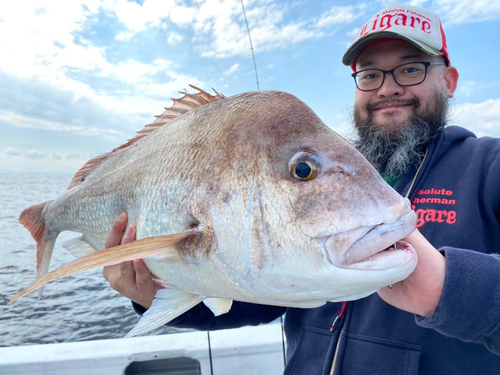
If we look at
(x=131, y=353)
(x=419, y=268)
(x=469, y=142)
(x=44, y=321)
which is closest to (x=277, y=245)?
(x=419, y=268)

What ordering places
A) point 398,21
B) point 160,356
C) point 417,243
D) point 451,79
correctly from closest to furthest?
point 417,243 < point 398,21 < point 451,79 < point 160,356

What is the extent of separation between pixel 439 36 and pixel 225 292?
2180mm

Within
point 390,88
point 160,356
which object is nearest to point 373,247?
point 390,88

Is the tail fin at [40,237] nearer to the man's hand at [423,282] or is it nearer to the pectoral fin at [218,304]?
the pectoral fin at [218,304]

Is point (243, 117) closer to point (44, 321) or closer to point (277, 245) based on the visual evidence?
point (277, 245)

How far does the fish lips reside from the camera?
0.84 metres

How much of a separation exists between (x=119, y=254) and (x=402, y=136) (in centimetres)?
193

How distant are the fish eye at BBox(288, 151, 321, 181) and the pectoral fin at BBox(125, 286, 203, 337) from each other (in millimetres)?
654

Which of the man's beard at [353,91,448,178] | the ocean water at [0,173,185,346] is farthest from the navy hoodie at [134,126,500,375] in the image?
the ocean water at [0,173,185,346]

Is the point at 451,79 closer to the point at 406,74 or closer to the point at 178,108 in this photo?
the point at 406,74

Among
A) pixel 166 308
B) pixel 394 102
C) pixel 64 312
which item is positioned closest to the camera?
pixel 166 308

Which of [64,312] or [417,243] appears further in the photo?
[64,312]

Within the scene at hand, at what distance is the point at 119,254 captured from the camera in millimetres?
1049

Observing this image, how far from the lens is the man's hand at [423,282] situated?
1.00 meters
